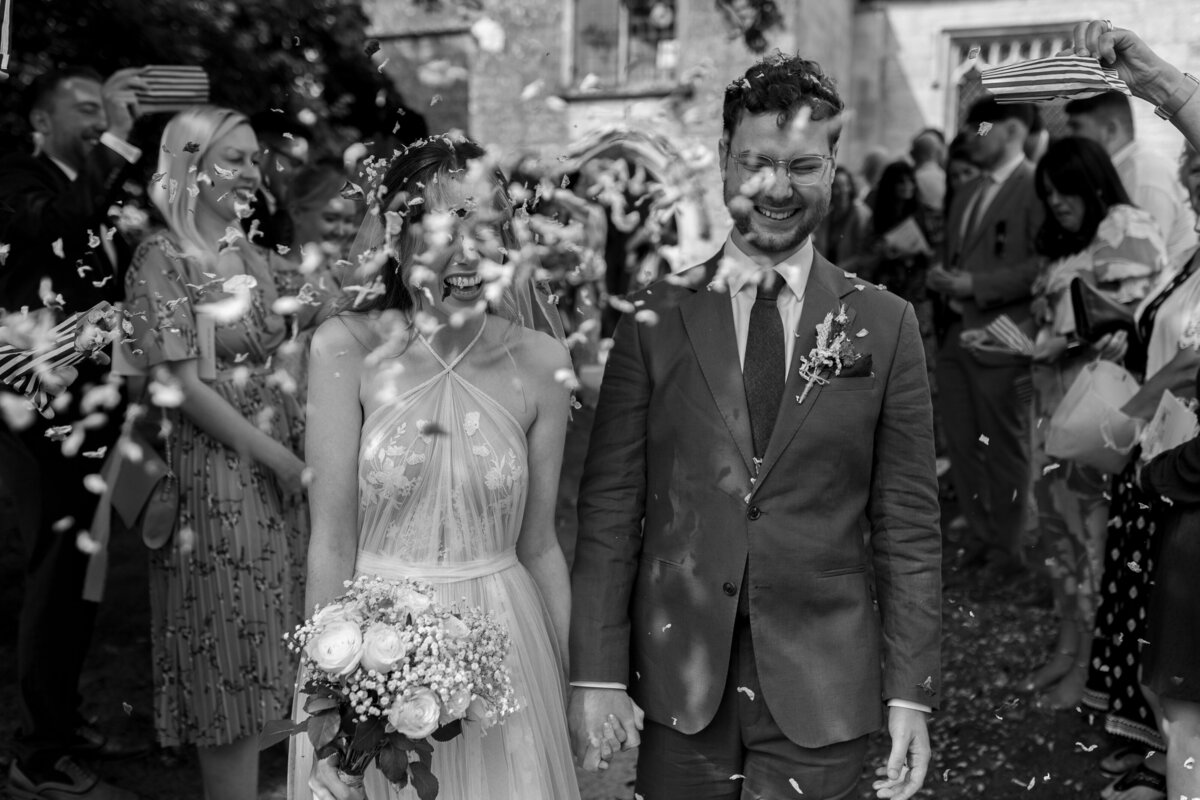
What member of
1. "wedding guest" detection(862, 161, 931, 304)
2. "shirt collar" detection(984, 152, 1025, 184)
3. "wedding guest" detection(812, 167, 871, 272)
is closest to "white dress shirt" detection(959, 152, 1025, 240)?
"shirt collar" detection(984, 152, 1025, 184)

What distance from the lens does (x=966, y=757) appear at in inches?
193

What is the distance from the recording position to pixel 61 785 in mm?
4328

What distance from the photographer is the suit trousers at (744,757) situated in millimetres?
2838

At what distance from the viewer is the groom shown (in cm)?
283

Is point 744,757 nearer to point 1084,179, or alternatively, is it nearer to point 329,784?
point 329,784

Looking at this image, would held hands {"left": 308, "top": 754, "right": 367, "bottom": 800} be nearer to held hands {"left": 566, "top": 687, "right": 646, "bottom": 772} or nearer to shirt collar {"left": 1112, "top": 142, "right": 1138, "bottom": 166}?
held hands {"left": 566, "top": 687, "right": 646, "bottom": 772}

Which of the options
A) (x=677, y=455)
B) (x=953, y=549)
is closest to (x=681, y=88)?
(x=953, y=549)

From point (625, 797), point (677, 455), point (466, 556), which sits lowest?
point (625, 797)

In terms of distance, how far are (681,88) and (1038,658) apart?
1204 cm

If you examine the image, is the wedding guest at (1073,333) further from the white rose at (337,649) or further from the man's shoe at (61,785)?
the man's shoe at (61,785)

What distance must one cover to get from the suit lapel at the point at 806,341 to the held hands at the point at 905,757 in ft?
2.21

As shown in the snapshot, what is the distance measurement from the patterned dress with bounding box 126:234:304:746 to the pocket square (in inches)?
91.1

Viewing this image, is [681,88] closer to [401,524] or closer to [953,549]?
[953,549]

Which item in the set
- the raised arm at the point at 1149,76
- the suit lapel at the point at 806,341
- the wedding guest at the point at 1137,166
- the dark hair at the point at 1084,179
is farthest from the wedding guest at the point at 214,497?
the wedding guest at the point at 1137,166
